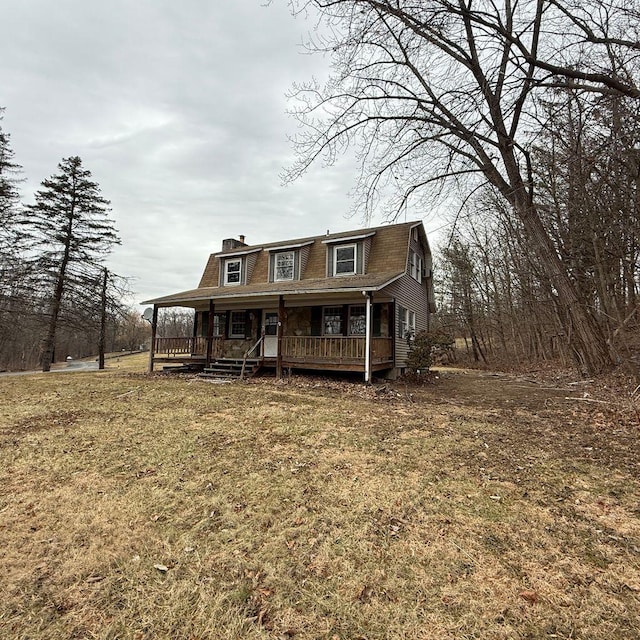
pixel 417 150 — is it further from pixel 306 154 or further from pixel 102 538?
pixel 102 538

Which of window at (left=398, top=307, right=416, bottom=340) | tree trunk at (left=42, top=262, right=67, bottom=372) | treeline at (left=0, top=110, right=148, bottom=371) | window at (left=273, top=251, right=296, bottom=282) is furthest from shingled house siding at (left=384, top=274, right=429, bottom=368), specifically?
tree trunk at (left=42, top=262, right=67, bottom=372)

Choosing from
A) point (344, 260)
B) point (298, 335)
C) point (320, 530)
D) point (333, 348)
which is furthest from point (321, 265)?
point (320, 530)

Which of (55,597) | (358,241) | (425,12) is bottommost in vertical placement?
(55,597)

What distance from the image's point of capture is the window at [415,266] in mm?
15633

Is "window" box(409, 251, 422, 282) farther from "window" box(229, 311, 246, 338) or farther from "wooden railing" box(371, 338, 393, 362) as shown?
"window" box(229, 311, 246, 338)

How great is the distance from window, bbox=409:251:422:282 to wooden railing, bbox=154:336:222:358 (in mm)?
9154

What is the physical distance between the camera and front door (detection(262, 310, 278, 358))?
1513cm

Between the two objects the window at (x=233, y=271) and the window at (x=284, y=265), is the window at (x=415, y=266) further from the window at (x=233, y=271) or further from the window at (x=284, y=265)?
the window at (x=233, y=271)

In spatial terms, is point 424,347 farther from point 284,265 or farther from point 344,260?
point 284,265

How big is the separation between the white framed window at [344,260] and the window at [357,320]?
149 cm

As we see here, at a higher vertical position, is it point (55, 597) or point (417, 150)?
point (417, 150)

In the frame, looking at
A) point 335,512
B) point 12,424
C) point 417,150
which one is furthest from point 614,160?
point 12,424

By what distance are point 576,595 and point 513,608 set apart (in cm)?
49

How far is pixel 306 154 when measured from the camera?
9.08 meters
